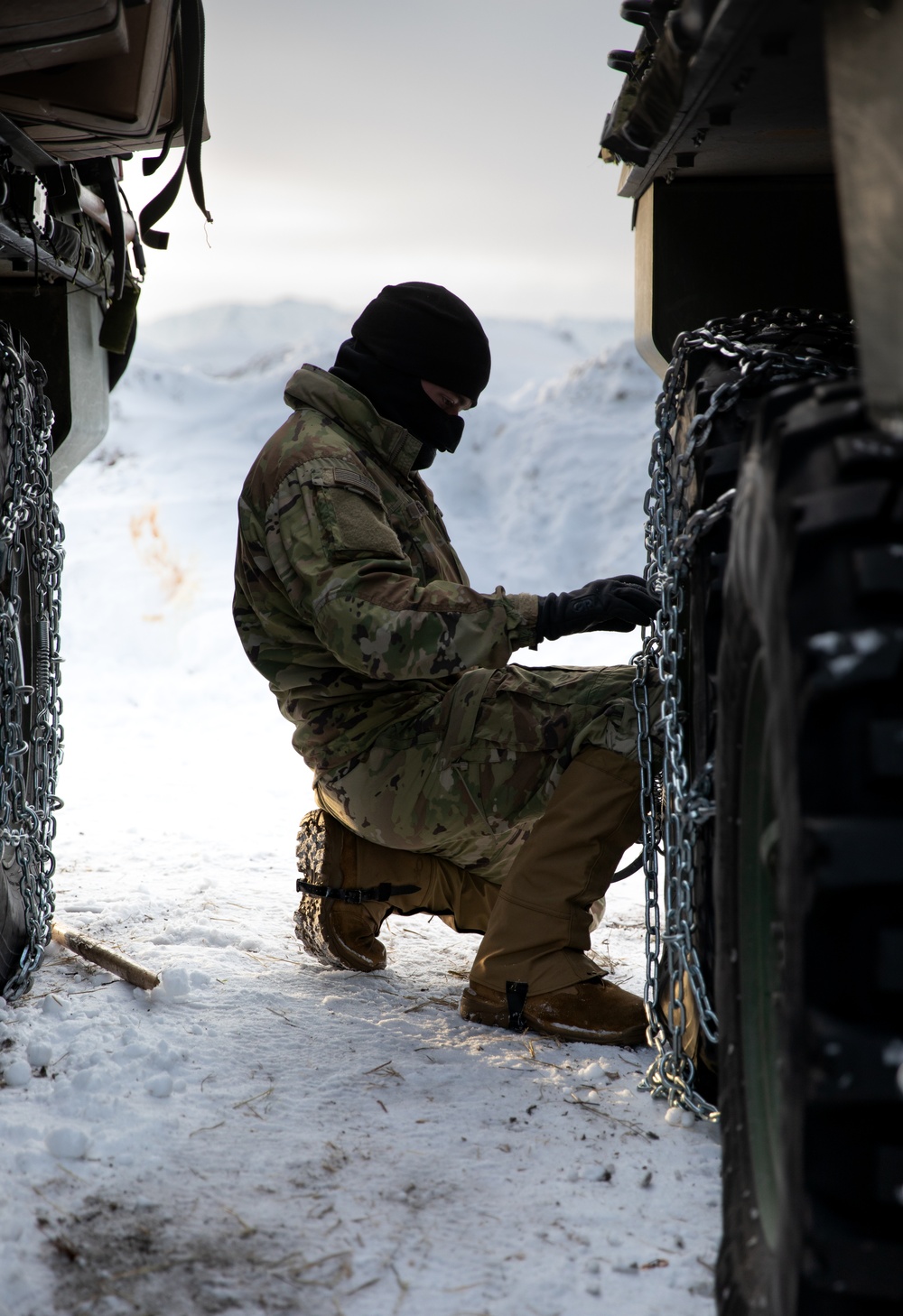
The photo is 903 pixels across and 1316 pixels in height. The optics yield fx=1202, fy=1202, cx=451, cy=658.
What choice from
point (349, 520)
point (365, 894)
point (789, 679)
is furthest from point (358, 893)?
point (789, 679)

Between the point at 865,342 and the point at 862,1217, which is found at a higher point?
the point at 865,342

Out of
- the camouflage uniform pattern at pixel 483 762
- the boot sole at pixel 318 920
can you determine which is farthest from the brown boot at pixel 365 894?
the camouflage uniform pattern at pixel 483 762

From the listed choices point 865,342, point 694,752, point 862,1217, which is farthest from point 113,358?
point 862,1217

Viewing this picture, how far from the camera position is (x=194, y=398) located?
13039 millimetres

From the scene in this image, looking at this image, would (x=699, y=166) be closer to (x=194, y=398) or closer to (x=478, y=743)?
(x=478, y=743)

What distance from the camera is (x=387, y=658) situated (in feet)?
8.42

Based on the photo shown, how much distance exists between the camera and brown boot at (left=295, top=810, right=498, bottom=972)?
2.96 m

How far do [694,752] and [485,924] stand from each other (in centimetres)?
130

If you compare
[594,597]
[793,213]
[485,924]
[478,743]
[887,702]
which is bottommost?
[485,924]

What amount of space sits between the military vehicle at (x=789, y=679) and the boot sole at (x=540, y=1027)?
0.33 m

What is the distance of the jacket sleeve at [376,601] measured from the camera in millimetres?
2557

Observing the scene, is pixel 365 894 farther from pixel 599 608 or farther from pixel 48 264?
pixel 48 264

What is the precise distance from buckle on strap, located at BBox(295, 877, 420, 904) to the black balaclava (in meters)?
1.05

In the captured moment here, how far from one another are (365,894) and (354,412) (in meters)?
1.18
